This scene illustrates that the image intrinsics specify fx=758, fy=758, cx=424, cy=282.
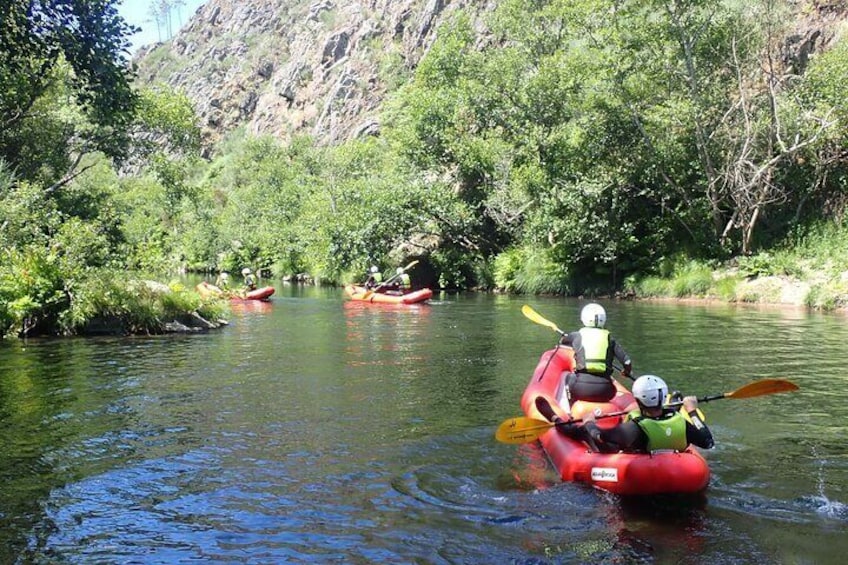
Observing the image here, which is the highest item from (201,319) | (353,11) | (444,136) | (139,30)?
(353,11)

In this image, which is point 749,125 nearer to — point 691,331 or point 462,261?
point 691,331

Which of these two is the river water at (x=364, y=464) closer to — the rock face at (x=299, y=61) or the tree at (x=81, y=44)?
the tree at (x=81, y=44)

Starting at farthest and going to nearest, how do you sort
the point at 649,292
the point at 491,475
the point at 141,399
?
the point at 649,292 → the point at 141,399 → the point at 491,475

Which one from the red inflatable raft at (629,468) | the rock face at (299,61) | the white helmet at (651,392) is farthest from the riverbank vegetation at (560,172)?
the rock face at (299,61)

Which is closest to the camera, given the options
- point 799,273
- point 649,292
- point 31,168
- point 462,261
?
point 799,273

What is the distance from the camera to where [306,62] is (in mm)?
75375

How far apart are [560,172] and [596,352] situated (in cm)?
1884

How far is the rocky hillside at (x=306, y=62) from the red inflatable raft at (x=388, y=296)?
2983cm

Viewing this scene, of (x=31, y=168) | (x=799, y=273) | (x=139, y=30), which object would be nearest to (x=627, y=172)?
(x=799, y=273)

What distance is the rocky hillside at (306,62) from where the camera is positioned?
62156mm

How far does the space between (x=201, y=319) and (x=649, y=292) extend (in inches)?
539

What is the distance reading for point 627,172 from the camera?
79.4 feet

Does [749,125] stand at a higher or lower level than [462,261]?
higher

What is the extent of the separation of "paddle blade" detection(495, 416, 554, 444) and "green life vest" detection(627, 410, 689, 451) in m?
0.88
